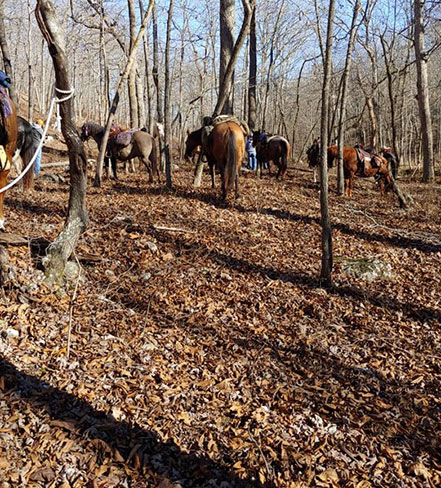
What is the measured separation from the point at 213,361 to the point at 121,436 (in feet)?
4.60

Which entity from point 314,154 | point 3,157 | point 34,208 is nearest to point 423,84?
point 314,154

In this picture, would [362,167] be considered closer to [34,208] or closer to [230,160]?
[230,160]

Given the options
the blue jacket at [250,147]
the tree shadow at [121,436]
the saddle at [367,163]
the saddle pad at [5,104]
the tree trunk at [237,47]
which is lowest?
the tree shadow at [121,436]

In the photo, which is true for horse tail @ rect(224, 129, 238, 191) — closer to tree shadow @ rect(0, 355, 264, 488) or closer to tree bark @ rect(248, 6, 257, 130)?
tree shadow @ rect(0, 355, 264, 488)

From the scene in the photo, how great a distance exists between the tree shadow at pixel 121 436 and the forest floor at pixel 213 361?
1cm

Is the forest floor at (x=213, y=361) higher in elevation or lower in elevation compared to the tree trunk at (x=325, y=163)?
lower

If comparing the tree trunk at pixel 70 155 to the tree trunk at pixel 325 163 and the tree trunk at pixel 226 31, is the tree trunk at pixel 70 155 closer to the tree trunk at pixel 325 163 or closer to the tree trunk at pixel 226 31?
the tree trunk at pixel 325 163

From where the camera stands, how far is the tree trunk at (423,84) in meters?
16.2

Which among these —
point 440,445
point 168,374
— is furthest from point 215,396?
point 440,445

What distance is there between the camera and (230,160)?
9383 millimetres

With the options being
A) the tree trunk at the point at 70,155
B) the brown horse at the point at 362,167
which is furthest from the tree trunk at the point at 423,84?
the tree trunk at the point at 70,155

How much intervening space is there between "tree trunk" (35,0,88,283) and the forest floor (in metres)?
0.29

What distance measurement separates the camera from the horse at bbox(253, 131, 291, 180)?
1496cm

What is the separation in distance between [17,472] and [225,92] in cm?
998
